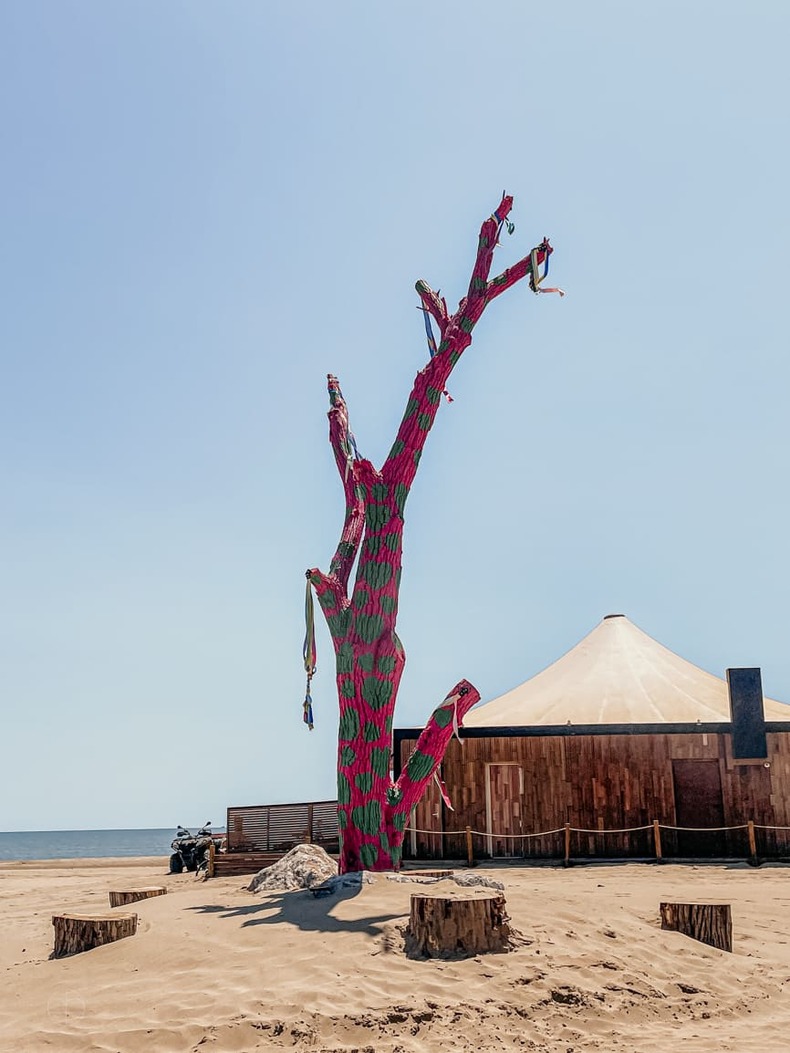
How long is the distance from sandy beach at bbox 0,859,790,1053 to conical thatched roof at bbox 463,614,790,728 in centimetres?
1015

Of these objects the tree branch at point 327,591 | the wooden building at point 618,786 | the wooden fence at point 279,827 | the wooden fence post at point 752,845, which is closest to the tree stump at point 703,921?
the tree branch at point 327,591

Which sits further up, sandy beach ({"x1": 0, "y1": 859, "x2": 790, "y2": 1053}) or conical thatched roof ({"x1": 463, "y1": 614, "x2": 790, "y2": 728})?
conical thatched roof ({"x1": 463, "y1": 614, "x2": 790, "y2": 728})

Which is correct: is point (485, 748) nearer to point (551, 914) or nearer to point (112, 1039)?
point (551, 914)

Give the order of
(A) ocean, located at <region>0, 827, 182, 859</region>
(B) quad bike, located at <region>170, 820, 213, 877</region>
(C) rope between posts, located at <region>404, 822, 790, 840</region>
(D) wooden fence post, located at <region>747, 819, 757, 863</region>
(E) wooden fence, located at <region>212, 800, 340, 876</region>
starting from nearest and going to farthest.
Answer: (D) wooden fence post, located at <region>747, 819, 757, 863</region>, (C) rope between posts, located at <region>404, 822, 790, 840</region>, (E) wooden fence, located at <region>212, 800, 340, 876</region>, (B) quad bike, located at <region>170, 820, 213, 877</region>, (A) ocean, located at <region>0, 827, 182, 859</region>

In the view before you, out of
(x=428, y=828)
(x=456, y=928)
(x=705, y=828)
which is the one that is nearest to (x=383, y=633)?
(x=456, y=928)

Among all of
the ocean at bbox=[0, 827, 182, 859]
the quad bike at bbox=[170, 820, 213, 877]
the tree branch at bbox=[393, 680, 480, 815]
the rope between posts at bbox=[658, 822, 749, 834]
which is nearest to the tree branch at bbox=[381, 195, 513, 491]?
the tree branch at bbox=[393, 680, 480, 815]

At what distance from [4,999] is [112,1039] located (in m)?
1.64

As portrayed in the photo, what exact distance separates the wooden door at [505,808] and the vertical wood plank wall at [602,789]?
0.19ft

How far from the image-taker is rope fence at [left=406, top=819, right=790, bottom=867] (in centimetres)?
1725

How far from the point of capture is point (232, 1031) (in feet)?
20.6

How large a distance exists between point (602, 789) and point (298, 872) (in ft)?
29.8

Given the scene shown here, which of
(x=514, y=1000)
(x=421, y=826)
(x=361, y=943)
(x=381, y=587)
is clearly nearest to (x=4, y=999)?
(x=361, y=943)

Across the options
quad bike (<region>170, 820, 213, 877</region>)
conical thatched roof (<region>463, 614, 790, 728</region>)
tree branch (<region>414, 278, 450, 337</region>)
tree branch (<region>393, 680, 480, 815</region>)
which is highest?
tree branch (<region>414, 278, 450, 337</region>)

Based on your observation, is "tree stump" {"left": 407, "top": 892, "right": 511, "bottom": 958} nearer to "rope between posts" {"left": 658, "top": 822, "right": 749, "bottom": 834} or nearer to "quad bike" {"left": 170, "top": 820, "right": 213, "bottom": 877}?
"rope between posts" {"left": 658, "top": 822, "right": 749, "bottom": 834}
